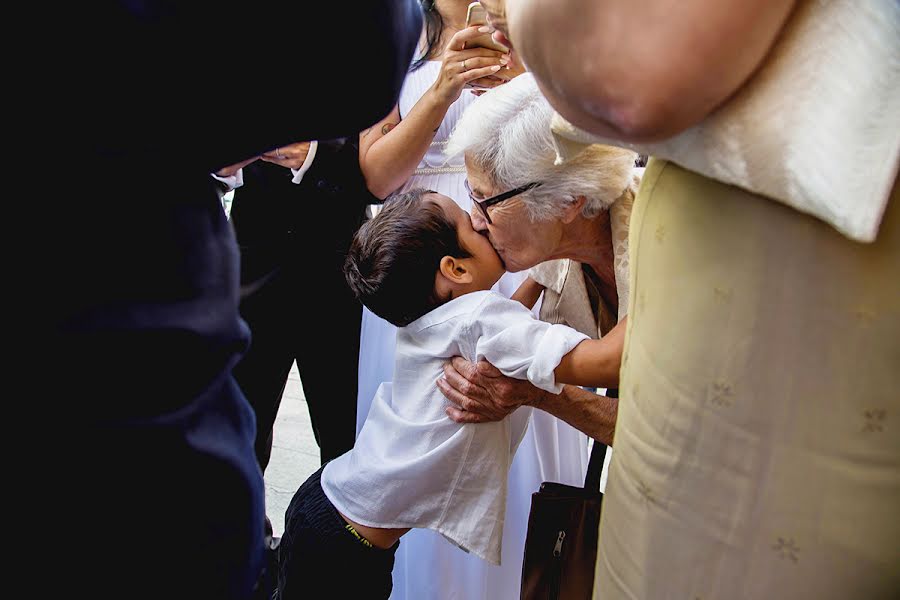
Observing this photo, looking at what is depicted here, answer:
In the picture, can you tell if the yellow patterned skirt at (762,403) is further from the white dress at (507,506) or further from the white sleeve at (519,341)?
the white dress at (507,506)

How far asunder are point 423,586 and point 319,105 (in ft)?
5.71

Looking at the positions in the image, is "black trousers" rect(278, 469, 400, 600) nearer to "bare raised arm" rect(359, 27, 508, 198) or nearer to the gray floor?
"bare raised arm" rect(359, 27, 508, 198)

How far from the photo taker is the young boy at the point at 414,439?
5.82ft

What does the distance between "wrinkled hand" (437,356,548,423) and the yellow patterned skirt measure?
78cm

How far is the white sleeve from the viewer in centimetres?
156

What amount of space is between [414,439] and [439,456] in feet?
0.29

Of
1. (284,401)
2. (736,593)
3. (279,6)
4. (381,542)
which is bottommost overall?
(284,401)

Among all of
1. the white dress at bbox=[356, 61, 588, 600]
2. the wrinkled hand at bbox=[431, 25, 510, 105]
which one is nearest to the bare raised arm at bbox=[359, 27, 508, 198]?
the wrinkled hand at bbox=[431, 25, 510, 105]

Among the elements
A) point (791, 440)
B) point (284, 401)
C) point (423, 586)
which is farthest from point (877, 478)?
point (284, 401)

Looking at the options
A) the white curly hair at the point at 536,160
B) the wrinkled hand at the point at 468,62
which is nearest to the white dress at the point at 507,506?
the wrinkled hand at the point at 468,62

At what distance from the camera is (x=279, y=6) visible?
736 millimetres

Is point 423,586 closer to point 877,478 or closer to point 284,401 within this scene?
point 877,478

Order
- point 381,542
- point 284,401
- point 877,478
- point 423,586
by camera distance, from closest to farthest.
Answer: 1. point 877,478
2. point 381,542
3. point 423,586
4. point 284,401

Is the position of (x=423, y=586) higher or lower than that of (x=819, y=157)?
A: lower
